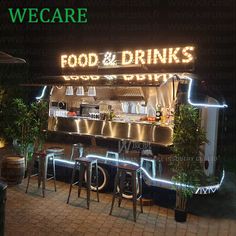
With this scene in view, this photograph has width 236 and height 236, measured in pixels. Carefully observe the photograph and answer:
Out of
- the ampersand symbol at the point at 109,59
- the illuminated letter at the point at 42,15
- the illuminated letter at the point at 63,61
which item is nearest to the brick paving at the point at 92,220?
the ampersand symbol at the point at 109,59

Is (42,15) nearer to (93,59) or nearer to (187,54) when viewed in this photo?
(93,59)

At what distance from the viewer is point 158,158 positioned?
24.0ft

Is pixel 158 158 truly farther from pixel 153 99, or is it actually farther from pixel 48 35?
pixel 48 35

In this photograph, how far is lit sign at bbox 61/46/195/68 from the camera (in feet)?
23.9

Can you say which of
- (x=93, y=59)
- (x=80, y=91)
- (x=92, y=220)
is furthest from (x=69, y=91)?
(x=92, y=220)

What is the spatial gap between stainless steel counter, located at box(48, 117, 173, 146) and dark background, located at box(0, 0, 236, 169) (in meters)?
6.53

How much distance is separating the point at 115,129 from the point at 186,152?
2518mm

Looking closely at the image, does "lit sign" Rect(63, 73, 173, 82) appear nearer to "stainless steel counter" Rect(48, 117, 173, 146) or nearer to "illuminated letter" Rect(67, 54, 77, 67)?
"illuminated letter" Rect(67, 54, 77, 67)

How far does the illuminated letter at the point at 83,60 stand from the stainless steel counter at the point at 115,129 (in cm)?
167

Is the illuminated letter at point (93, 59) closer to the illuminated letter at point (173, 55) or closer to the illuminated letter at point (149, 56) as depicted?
the illuminated letter at point (149, 56)

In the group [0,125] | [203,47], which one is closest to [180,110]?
[0,125]

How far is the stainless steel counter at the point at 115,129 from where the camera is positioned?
7316 mm

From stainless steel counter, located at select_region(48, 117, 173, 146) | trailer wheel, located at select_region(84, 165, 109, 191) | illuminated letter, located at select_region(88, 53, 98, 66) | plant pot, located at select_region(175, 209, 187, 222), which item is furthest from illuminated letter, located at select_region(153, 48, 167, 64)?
plant pot, located at select_region(175, 209, 187, 222)

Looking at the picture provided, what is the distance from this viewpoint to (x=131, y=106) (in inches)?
422
